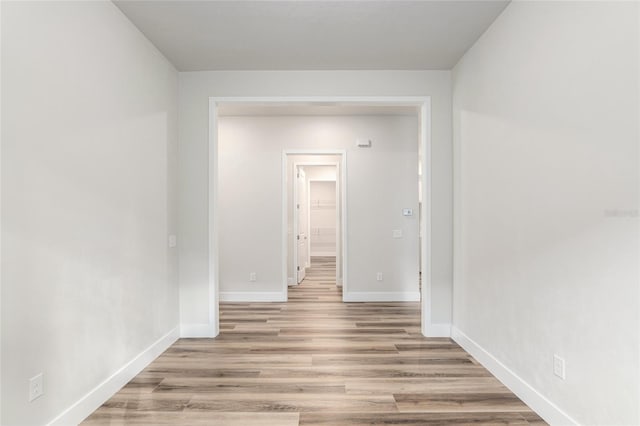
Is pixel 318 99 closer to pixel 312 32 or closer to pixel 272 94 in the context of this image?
pixel 272 94

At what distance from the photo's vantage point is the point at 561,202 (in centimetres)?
212

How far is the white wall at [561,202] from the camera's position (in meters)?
1.71

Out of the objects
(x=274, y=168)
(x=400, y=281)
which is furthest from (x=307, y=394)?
(x=274, y=168)

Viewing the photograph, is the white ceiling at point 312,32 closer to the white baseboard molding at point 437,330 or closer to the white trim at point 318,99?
the white trim at point 318,99

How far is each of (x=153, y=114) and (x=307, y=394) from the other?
8.46ft

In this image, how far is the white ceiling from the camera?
2.74m

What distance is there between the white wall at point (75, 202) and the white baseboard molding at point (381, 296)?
292cm

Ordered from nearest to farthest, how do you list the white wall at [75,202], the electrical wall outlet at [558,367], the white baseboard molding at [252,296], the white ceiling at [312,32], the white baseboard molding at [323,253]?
the white wall at [75,202] → the electrical wall outlet at [558,367] → the white ceiling at [312,32] → the white baseboard molding at [252,296] → the white baseboard molding at [323,253]

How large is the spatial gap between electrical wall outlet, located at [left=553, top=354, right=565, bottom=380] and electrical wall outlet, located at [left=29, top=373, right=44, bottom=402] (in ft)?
9.07

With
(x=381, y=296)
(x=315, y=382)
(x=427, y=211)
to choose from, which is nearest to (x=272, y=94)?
(x=427, y=211)

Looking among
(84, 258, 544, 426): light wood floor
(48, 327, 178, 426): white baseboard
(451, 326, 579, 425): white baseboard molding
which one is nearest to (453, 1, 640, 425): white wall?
(451, 326, 579, 425): white baseboard molding

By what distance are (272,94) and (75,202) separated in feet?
7.37

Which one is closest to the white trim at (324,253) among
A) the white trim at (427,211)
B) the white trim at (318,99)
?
the white trim at (427,211)

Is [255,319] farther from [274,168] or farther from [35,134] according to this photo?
[35,134]
